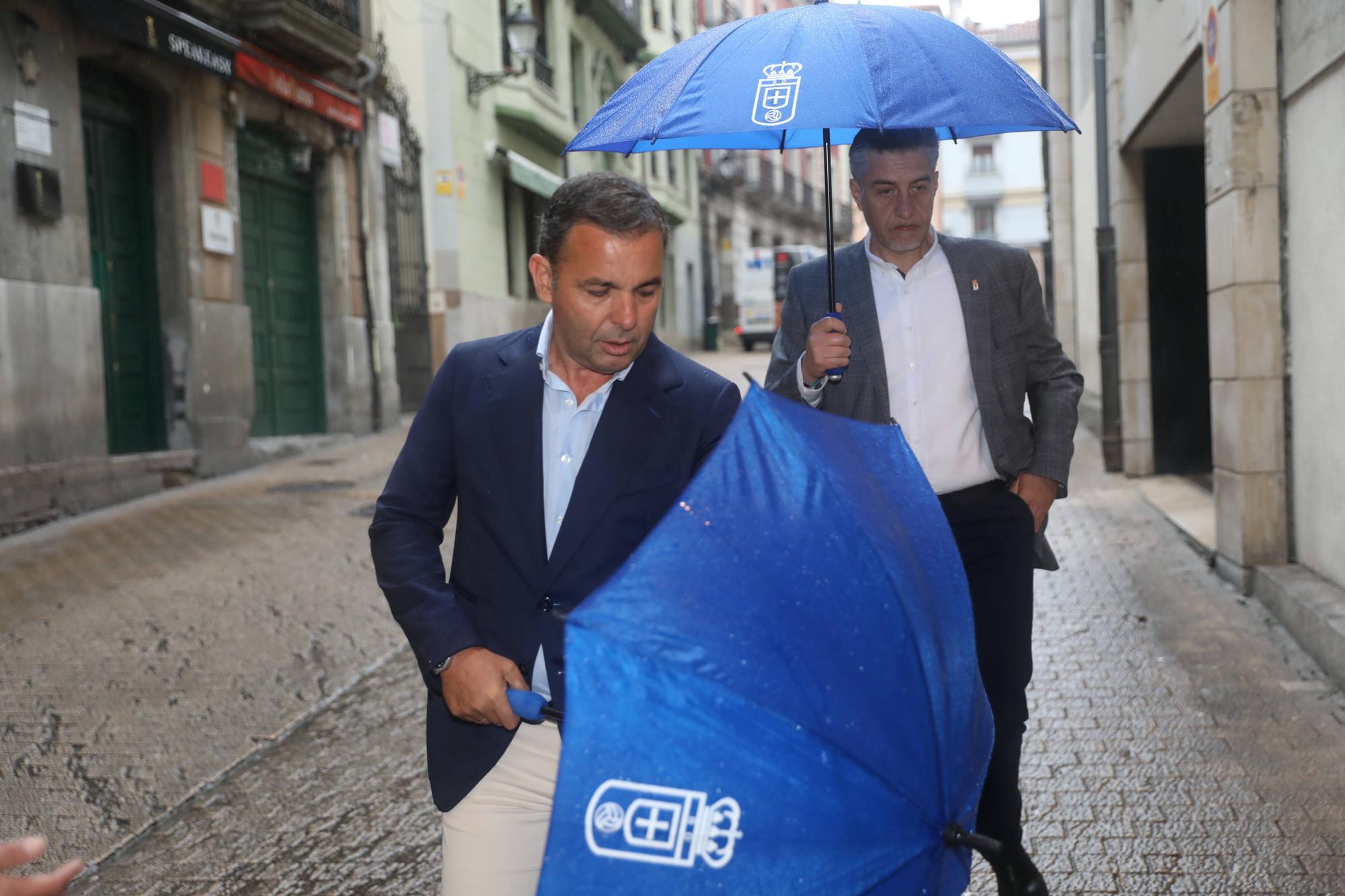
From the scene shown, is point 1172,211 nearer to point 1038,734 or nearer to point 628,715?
point 1038,734

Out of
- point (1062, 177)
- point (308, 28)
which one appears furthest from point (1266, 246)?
point (1062, 177)

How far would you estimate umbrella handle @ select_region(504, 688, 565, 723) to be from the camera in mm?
1818

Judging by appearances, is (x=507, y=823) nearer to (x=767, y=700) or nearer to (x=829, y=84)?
(x=767, y=700)

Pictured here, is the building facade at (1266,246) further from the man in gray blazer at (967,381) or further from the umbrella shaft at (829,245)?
the umbrella shaft at (829,245)

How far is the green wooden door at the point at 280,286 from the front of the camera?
13719 millimetres

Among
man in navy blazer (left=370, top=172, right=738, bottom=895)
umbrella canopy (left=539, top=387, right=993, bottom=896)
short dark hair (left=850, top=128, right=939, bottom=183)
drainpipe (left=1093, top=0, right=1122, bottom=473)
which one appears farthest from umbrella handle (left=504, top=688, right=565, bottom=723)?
drainpipe (left=1093, top=0, right=1122, bottom=473)

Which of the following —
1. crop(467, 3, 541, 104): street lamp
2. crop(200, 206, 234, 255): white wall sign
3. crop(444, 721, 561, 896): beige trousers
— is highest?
crop(467, 3, 541, 104): street lamp

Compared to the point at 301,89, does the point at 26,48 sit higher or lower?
lower

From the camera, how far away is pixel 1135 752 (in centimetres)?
451

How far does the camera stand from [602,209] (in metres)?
2.06

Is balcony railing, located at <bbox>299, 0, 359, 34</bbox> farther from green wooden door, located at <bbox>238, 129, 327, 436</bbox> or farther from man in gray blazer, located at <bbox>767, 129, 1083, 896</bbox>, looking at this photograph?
man in gray blazer, located at <bbox>767, 129, 1083, 896</bbox>

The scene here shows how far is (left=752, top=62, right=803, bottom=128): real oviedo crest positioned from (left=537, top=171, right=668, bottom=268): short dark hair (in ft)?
2.63

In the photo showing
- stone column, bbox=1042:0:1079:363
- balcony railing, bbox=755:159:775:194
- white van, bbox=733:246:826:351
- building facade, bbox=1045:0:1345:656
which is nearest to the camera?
building facade, bbox=1045:0:1345:656

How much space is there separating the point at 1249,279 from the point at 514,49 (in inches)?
582
